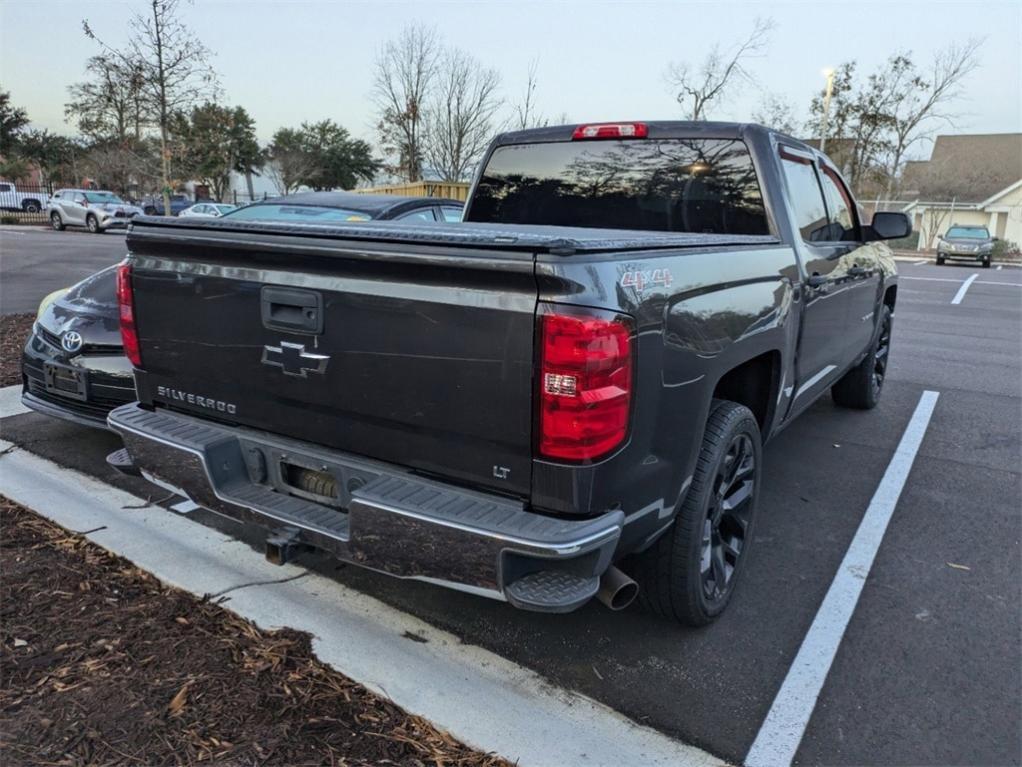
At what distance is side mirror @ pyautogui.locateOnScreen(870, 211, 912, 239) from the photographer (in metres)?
4.85

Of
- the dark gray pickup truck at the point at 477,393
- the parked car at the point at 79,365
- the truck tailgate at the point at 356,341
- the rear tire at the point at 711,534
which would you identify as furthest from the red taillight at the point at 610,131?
the parked car at the point at 79,365

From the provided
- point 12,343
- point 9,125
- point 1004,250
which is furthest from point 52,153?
point 1004,250

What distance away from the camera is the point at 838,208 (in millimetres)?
4777

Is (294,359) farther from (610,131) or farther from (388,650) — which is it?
(610,131)

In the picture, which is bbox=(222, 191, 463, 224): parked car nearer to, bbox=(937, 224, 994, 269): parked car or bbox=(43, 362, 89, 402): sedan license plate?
bbox=(43, 362, 89, 402): sedan license plate

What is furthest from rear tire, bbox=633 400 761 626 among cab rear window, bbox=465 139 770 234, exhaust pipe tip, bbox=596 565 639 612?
cab rear window, bbox=465 139 770 234

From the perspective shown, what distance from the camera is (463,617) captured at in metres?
3.11

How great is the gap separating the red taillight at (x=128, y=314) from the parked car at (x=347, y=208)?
3.28 metres

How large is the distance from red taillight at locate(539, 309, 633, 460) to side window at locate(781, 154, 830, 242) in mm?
2147

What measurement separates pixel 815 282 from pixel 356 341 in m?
2.48

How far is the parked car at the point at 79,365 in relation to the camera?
436 centimetres

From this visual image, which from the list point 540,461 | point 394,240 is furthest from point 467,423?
point 394,240

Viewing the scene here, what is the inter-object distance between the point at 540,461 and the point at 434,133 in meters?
23.3

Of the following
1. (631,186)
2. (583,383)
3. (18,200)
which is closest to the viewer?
(583,383)
